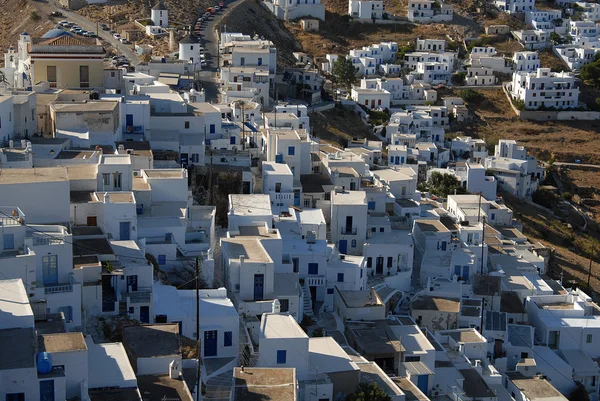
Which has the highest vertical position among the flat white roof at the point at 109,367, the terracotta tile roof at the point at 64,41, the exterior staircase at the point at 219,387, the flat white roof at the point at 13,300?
the terracotta tile roof at the point at 64,41

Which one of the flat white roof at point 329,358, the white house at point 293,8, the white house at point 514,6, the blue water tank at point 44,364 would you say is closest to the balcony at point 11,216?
the blue water tank at point 44,364

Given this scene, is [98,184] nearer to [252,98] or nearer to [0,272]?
[0,272]

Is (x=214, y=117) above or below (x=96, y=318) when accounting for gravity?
above

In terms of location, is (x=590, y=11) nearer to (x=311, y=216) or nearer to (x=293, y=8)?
(x=293, y=8)

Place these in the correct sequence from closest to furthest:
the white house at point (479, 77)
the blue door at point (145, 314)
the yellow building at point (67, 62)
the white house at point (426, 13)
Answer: the blue door at point (145, 314) → the yellow building at point (67, 62) → the white house at point (479, 77) → the white house at point (426, 13)

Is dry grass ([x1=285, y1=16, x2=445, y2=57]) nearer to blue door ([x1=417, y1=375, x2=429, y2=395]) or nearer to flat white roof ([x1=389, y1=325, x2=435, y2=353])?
flat white roof ([x1=389, y1=325, x2=435, y2=353])

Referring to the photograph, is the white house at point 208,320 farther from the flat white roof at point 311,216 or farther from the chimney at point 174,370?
the flat white roof at point 311,216

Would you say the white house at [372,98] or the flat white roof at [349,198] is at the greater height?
the white house at [372,98]

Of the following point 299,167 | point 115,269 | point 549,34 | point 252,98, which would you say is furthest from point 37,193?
point 549,34
